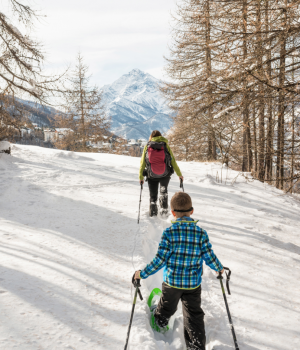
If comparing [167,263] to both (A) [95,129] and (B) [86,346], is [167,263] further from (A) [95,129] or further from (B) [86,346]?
(A) [95,129]

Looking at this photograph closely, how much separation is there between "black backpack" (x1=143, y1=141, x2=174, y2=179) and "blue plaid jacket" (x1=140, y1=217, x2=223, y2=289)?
295cm

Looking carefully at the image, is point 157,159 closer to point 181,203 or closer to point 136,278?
point 181,203

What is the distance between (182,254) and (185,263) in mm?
90

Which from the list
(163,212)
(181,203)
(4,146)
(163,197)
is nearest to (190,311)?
(181,203)

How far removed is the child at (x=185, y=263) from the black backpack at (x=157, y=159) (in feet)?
9.38

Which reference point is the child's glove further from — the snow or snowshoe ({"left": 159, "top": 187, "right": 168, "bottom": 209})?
the snow

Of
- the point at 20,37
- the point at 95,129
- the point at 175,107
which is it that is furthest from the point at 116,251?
the point at 95,129

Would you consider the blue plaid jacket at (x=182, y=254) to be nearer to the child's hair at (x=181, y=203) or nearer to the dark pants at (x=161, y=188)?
the child's hair at (x=181, y=203)

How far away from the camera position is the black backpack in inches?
208

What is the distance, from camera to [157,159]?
5.28m

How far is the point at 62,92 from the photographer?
9.51 m

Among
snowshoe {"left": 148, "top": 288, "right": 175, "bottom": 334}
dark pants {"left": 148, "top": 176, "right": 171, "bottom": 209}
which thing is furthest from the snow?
snowshoe {"left": 148, "top": 288, "right": 175, "bottom": 334}

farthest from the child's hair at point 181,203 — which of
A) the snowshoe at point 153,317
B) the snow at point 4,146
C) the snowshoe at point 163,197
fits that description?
the snow at point 4,146

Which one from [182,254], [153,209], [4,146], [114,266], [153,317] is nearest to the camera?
[182,254]
